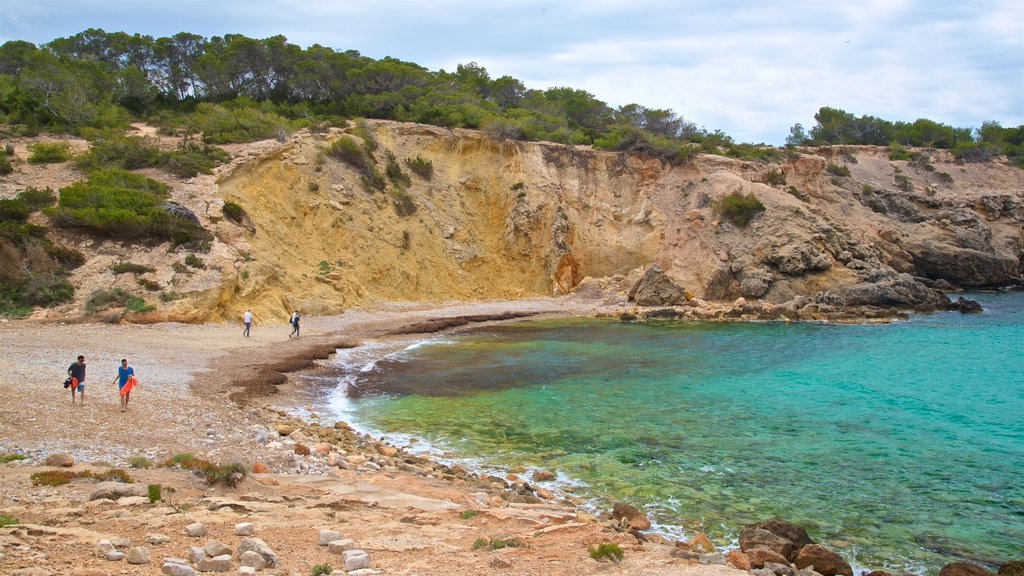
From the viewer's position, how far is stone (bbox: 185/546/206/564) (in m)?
5.68

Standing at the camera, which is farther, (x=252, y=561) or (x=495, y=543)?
(x=495, y=543)

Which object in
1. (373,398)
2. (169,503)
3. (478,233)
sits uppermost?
(478,233)

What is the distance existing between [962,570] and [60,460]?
11180mm

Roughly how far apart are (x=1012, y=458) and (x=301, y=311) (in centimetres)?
2617

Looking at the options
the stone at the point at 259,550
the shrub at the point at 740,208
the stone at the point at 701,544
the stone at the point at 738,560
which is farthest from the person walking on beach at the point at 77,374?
the shrub at the point at 740,208

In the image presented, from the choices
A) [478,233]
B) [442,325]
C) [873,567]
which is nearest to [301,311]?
[442,325]

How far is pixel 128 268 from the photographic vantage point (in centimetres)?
2384

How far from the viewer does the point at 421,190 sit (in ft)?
141

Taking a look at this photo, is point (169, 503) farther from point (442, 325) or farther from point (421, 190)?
point (421, 190)

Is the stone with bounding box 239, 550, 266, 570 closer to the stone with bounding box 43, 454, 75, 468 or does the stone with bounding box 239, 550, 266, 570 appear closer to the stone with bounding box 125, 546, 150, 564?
the stone with bounding box 125, 546, 150, 564

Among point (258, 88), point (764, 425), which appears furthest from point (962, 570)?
point (258, 88)

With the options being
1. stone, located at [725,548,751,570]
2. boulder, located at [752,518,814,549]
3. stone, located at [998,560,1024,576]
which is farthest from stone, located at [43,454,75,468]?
stone, located at [998,560,1024,576]

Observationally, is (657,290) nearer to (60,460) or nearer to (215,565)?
(60,460)

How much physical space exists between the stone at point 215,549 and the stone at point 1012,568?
856cm
